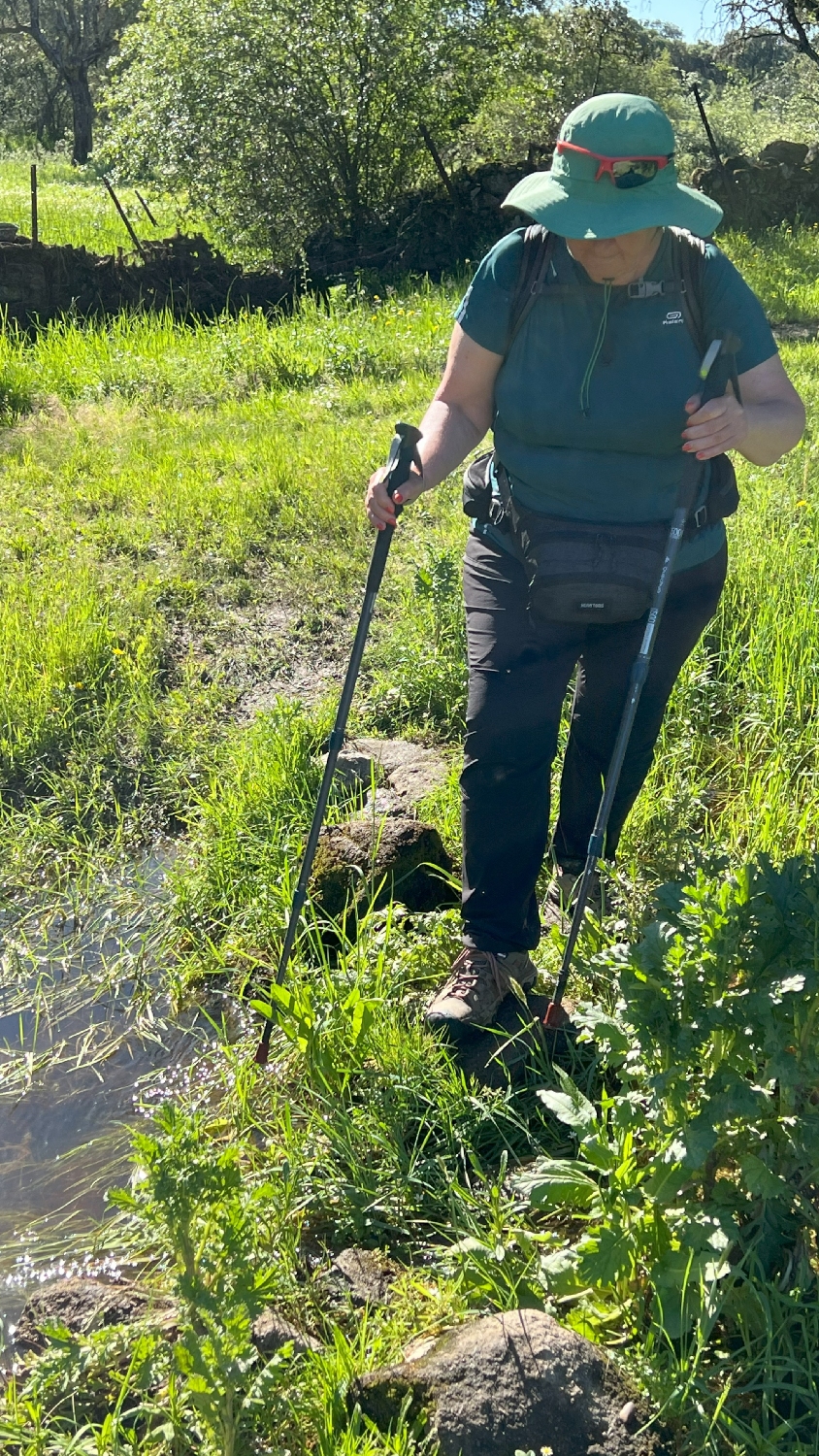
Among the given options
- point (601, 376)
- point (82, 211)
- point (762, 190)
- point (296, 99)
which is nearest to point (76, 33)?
point (82, 211)

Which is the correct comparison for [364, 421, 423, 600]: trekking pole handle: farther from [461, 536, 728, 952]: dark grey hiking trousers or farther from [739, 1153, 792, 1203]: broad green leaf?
[739, 1153, 792, 1203]: broad green leaf

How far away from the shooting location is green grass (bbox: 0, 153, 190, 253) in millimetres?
14086

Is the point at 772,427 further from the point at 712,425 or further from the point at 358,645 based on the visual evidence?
the point at 358,645

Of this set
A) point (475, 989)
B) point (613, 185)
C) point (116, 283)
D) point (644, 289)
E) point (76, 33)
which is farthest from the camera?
point (76, 33)

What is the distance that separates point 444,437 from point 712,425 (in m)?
0.69

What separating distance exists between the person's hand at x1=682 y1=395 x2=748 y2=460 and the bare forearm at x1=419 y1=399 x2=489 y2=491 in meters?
0.56

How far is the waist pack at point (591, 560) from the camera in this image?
2736mm

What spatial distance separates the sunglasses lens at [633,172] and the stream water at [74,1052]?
240 centimetres

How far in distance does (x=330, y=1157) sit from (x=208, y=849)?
1392mm

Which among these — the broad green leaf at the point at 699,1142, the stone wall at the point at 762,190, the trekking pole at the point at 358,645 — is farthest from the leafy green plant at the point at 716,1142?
the stone wall at the point at 762,190

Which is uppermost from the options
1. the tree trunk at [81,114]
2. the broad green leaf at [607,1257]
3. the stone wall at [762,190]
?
the tree trunk at [81,114]

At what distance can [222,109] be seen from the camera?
1318cm

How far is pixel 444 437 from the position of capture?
118 inches

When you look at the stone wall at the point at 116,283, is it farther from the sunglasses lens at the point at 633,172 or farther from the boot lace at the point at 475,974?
the boot lace at the point at 475,974
